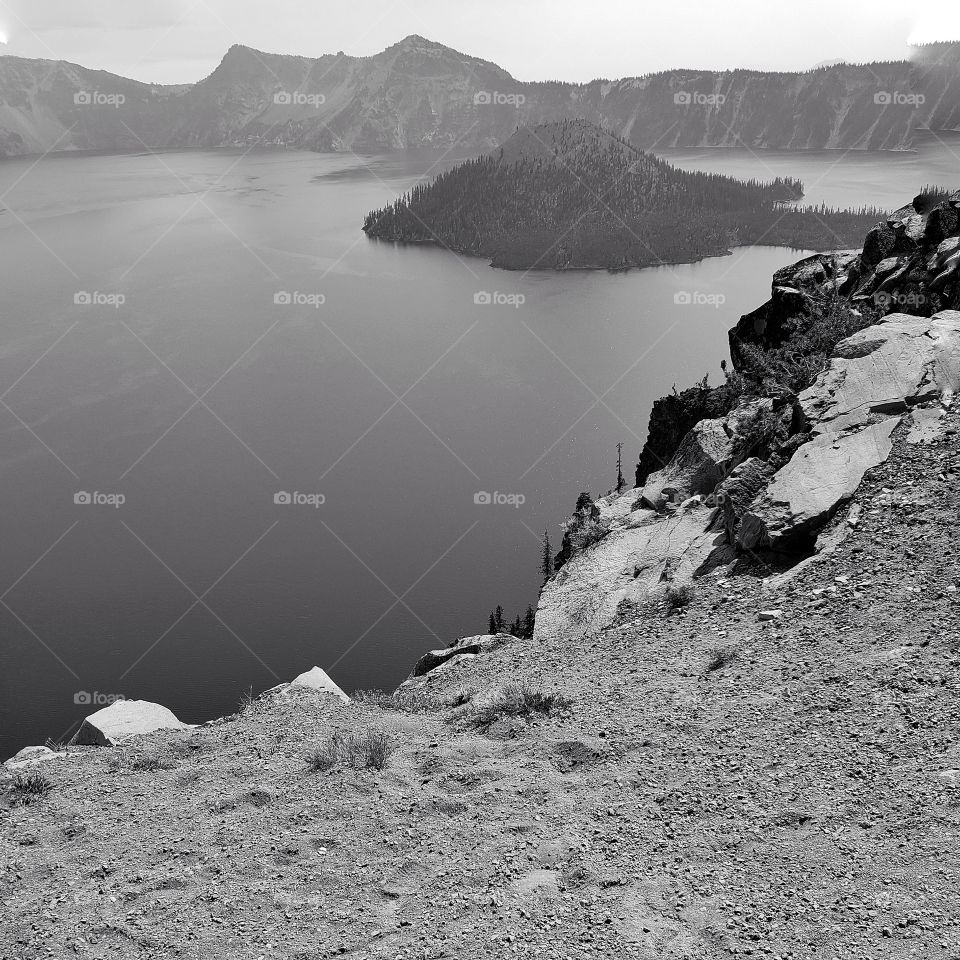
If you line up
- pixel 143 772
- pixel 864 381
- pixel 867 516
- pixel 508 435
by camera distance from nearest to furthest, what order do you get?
pixel 143 772
pixel 867 516
pixel 864 381
pixel 508 435

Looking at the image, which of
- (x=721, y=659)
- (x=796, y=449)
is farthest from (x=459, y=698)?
(x=796, y=449)

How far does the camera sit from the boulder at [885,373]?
16844 mm

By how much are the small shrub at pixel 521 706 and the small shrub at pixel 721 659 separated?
7.53 ft

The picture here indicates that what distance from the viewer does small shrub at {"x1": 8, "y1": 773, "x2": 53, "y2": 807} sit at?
11.2 m

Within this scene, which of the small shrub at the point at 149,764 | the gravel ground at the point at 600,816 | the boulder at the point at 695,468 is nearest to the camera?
the gravel ground at the point at 600,816

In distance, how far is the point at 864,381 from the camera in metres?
17.7

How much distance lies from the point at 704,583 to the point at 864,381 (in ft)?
20.6

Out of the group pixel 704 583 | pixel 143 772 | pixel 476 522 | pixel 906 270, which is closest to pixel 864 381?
pixel 704 583

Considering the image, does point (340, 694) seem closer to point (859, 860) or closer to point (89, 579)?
point (859, 860)

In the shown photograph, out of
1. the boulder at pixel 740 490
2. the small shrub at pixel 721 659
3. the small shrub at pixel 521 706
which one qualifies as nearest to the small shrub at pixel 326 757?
the small shrub at pixel 521 706

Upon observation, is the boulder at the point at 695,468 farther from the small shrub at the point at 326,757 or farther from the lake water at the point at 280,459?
the lake water at the point at 280,459

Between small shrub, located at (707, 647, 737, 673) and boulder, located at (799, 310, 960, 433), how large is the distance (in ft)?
21.0

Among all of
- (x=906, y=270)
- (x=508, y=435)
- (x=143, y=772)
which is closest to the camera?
(x=143, y=772)

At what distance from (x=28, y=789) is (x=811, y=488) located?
14013 mm
